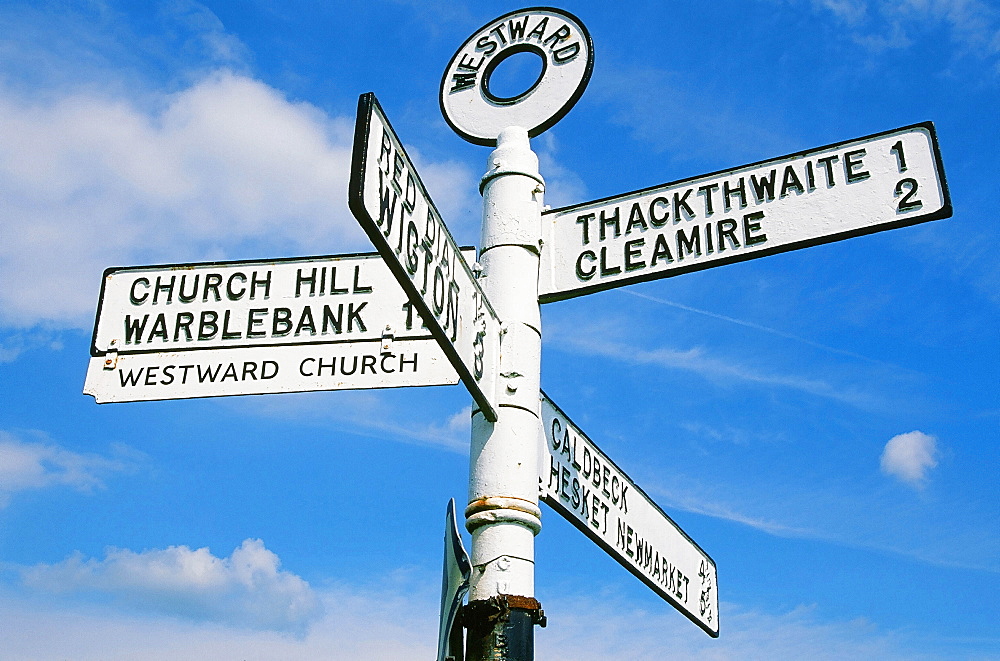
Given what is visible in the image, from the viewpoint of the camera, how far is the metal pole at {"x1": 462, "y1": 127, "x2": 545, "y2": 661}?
8.75 feet

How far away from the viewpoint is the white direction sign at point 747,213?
3092 millimetres

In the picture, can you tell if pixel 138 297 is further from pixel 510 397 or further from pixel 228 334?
pixel 510 397

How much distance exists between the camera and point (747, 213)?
10.6 feet

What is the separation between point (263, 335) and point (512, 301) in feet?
2.60

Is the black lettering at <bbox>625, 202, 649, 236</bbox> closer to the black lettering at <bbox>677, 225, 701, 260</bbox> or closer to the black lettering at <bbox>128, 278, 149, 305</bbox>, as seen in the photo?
the black lettering at <bbox>677, 225, 701, 260</bbox>

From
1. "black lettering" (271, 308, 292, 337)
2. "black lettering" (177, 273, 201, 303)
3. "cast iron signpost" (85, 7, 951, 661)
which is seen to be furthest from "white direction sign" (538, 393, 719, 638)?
"black lettering" (177, 273, 201, 303)

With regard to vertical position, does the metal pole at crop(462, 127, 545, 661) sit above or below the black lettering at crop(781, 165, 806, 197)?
below

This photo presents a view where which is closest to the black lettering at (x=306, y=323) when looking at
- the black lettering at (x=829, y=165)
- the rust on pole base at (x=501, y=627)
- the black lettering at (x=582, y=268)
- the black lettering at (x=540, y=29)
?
the black lettering at (x=582, y=268)

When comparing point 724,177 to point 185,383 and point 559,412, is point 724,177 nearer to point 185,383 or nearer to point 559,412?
point 559,412

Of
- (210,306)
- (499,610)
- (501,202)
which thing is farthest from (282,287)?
(499,610)

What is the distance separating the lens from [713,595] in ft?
13.5

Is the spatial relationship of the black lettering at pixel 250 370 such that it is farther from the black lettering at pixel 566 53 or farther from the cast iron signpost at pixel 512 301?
the black lettering at pixel 566 53

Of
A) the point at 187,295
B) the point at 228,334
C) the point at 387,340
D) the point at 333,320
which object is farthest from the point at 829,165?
the point at 187,295

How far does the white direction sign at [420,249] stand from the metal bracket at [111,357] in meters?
1.19
